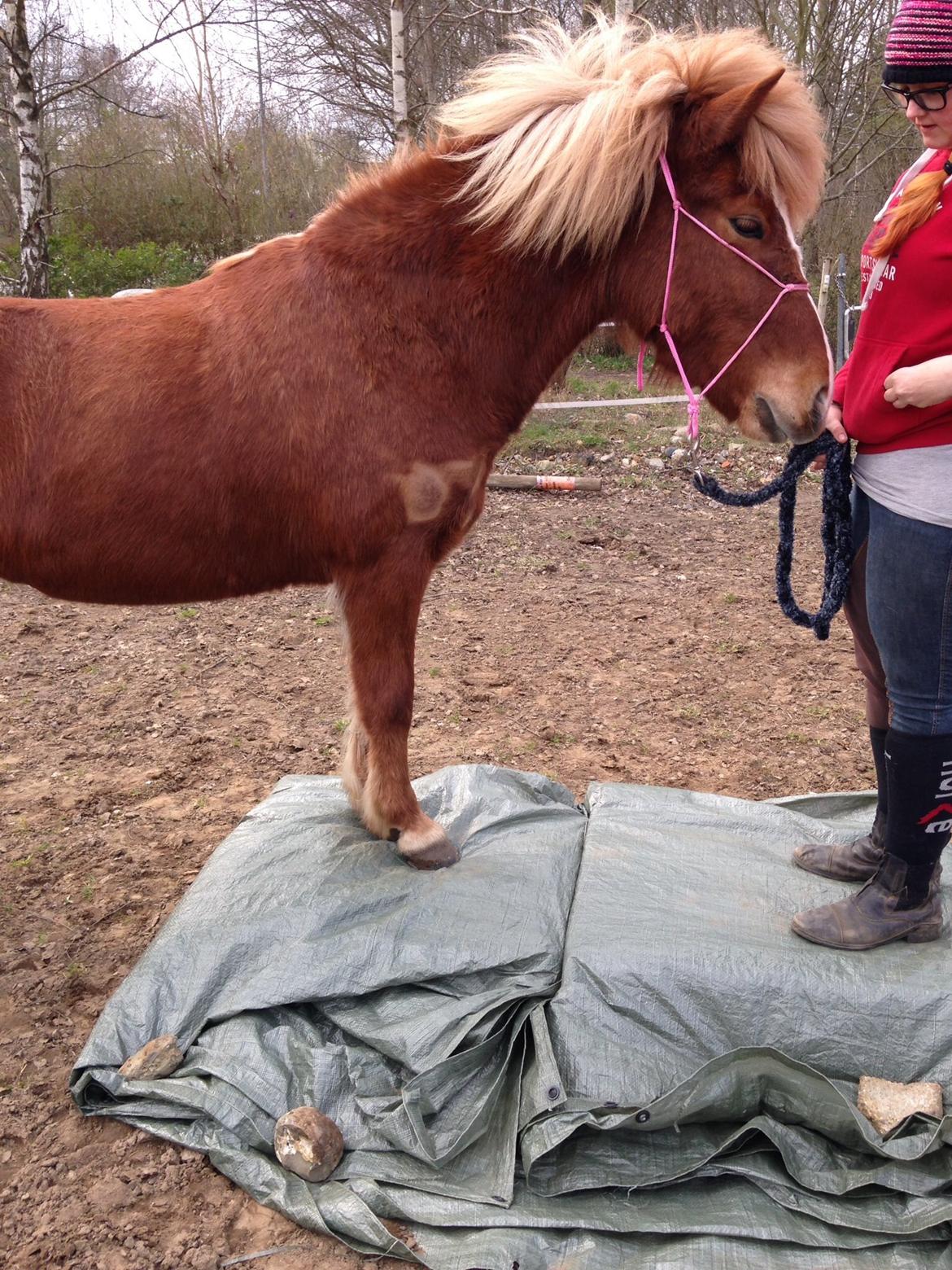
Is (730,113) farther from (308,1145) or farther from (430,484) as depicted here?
(308,1145)

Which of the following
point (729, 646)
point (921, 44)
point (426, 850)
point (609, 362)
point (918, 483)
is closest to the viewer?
point (921, 44)

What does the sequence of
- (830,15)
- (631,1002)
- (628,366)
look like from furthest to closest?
(628,366) < (830,15) < (631,1002)

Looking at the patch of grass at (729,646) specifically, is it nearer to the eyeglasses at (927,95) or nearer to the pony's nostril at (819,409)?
the pony's nostril at (819,409)

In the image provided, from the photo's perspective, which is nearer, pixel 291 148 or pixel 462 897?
pixel 462 897

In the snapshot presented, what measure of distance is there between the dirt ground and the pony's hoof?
33.7 inches

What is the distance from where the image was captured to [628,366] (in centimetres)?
1420

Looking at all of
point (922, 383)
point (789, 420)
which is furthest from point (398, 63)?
point (922, 383)

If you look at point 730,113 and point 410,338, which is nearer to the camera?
point 730,113

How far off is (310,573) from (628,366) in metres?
12.8

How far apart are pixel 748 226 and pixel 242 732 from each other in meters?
2.89

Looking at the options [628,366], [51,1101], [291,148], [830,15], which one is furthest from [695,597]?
[291,148]

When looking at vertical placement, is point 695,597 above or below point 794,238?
below

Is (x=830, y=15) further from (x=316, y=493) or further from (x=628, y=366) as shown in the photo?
(x=316, y=493)

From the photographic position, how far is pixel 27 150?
7.65 m
